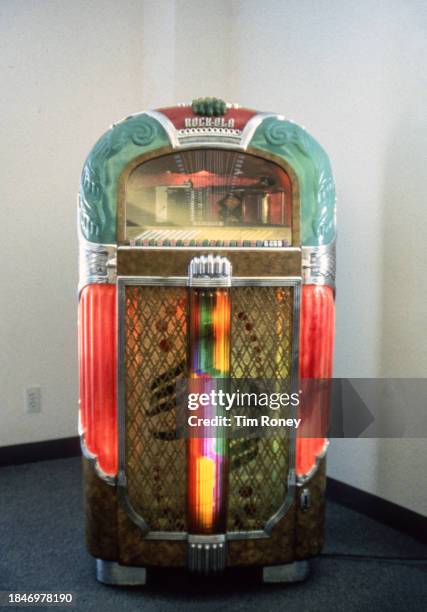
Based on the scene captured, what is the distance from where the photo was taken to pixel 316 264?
1.88m

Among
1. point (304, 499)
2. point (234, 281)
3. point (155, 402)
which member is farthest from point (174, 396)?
point (304, 499)

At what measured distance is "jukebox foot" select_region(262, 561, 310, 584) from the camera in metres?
2.00

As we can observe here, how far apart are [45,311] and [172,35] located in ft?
4.57

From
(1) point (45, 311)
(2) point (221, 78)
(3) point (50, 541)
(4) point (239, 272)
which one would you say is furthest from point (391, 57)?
(3) point (50, 541)

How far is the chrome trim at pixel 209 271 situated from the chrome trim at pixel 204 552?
2.49 ft

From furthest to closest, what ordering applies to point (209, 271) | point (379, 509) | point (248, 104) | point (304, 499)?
point (248, 104) → point (379, 509) → point (304, 499) → point (209, 271)

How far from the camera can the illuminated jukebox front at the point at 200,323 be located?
1.85m

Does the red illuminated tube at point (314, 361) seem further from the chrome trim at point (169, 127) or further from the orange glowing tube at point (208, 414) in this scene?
the chrome trim at point (169, 127)

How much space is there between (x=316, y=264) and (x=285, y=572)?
0.97 m

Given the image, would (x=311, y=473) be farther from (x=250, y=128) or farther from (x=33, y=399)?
(x=33, y=399)

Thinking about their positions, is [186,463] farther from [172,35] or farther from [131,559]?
[172,35]

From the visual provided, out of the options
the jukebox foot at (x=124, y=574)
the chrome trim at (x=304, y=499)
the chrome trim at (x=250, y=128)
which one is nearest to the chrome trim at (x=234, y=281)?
the chrome trim at (x=250, y=128)

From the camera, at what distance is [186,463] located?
1.92 m

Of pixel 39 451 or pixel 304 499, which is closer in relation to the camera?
pixel 304 499
